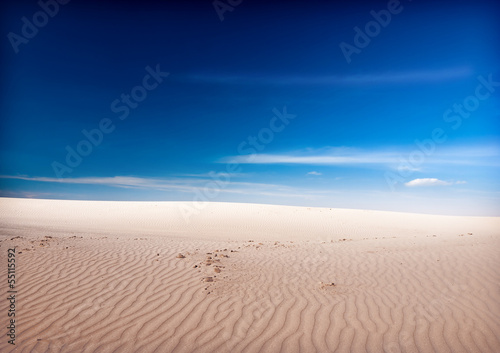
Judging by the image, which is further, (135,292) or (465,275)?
(465,275)

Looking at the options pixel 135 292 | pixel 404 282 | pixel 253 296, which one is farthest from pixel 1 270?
pixel 404 282

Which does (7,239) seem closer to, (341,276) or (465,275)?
(341,276)

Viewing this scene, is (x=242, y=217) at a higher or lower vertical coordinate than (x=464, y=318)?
higher

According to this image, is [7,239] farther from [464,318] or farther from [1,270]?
[464,318]

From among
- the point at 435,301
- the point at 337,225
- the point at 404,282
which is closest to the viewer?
the point at 435,301

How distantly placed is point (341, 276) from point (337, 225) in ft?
70.3

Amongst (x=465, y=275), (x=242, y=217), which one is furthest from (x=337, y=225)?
(x=465, y=275)

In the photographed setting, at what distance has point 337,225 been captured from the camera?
1134 inches

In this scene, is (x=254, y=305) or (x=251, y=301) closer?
(x=254, y=305)

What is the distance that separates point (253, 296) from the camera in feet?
21.7

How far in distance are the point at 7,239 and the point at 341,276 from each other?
14013 mm

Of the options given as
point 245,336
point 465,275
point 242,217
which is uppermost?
point 242,217

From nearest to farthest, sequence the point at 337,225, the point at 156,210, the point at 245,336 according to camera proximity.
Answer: the point at 245,336
the point at 337,225
the point at 156,210

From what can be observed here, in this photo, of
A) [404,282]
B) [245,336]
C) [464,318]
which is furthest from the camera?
[404,282]
